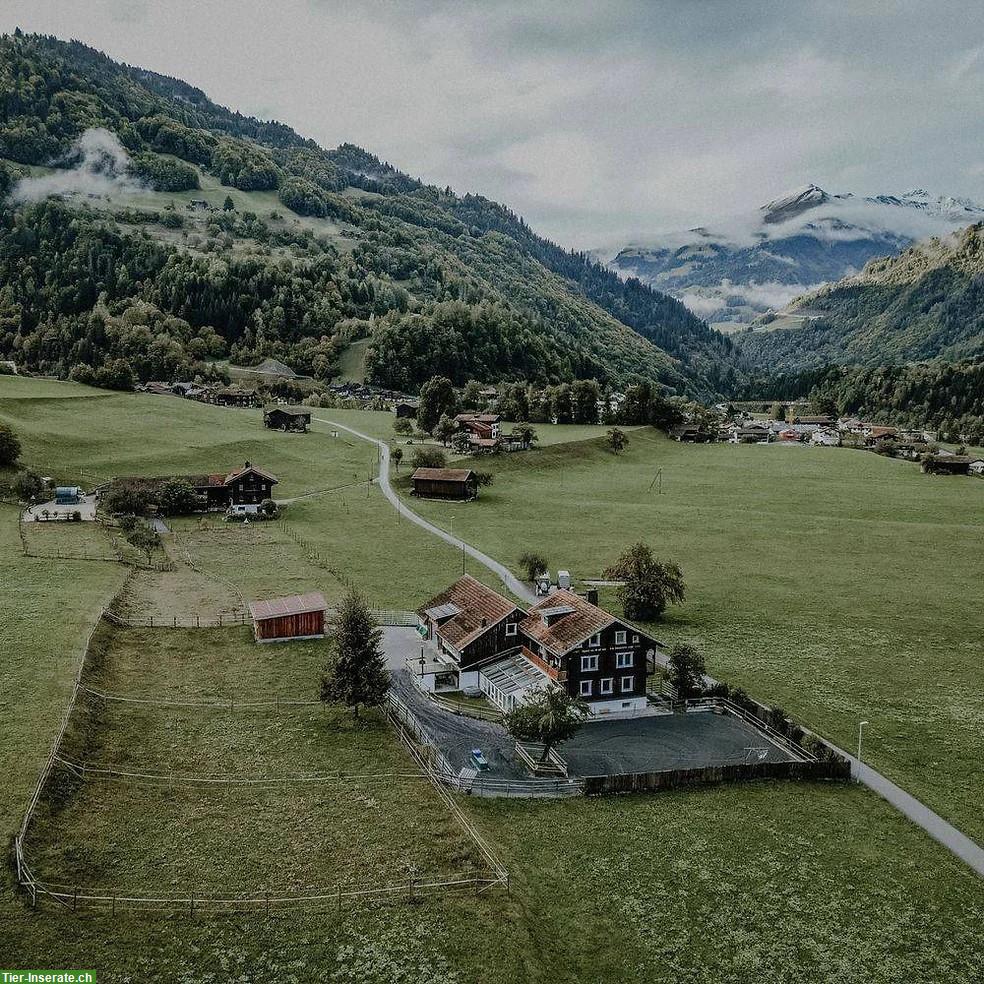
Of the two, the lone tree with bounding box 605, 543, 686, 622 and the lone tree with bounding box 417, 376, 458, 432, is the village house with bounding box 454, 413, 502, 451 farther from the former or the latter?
the lone tree with bounding box 605, 543, 686, 622

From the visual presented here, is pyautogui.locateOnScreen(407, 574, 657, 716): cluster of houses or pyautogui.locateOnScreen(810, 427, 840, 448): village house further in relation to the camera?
pyautogui.locateOnScreen(810, 427, 840, 448): village house

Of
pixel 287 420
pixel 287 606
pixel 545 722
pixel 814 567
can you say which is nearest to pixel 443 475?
pixel 287 420

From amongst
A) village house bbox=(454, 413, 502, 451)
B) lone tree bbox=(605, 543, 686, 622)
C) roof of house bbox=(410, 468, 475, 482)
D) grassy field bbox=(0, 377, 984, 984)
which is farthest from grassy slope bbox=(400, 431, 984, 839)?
village house bbox=(454, 413, 502, 451)

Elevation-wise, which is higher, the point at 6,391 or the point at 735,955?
the point at 6,391

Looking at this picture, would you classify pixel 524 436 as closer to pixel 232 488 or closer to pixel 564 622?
pixel 232 488

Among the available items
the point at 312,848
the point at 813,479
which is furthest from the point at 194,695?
the point at 813,479

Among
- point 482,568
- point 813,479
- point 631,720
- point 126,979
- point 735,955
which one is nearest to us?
point 126,979

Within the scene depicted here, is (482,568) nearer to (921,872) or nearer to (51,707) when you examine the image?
(51,707)

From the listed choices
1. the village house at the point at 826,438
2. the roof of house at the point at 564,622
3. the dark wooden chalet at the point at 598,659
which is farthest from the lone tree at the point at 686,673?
the village house at the point at 826,438
